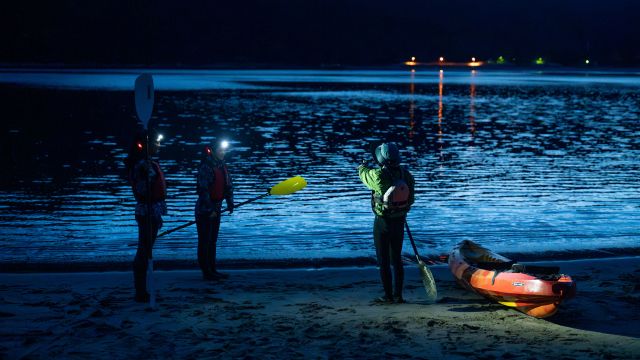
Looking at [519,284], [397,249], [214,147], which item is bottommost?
[519,284]

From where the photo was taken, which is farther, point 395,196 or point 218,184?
point 218,184

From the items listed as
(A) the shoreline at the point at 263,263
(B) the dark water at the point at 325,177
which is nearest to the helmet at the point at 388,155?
(A) the shoreline at the point at 263,263

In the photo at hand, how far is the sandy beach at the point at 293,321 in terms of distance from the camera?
8.68 metres

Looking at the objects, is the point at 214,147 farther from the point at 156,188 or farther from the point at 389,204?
the point at 389,204

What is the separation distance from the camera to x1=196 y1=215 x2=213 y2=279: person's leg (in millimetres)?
11266

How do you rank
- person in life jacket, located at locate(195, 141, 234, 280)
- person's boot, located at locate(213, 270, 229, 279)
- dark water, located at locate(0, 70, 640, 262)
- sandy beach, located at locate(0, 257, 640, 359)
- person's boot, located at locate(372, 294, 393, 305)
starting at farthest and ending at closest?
dark water, located at locate(0, 70, 640, 262)
person's boot, located at locate(213, 270, 229, 279)
person in life jacket, located at locate(195, 141, 234, 280)
person's boot, located at locate(372, 294, 393, 305)
sandy beach, located at locate(0, 257, 640, 359)

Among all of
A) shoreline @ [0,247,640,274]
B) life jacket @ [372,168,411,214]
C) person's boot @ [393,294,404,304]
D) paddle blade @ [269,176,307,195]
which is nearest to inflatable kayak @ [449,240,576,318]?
person's boot @ [393,294,404,304]

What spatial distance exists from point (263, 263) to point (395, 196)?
147 inches

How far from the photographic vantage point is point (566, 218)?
58.7 feet

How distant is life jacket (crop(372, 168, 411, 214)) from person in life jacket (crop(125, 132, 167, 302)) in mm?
2529

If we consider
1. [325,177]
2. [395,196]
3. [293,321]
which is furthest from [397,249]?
[325,177]

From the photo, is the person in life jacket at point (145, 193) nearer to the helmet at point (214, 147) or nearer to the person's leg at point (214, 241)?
the helmet at point (214, 147)

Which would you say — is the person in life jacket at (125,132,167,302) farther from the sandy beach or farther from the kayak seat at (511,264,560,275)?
the kayak seat at (511,264,560,275)

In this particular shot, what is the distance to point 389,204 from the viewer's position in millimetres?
10125
